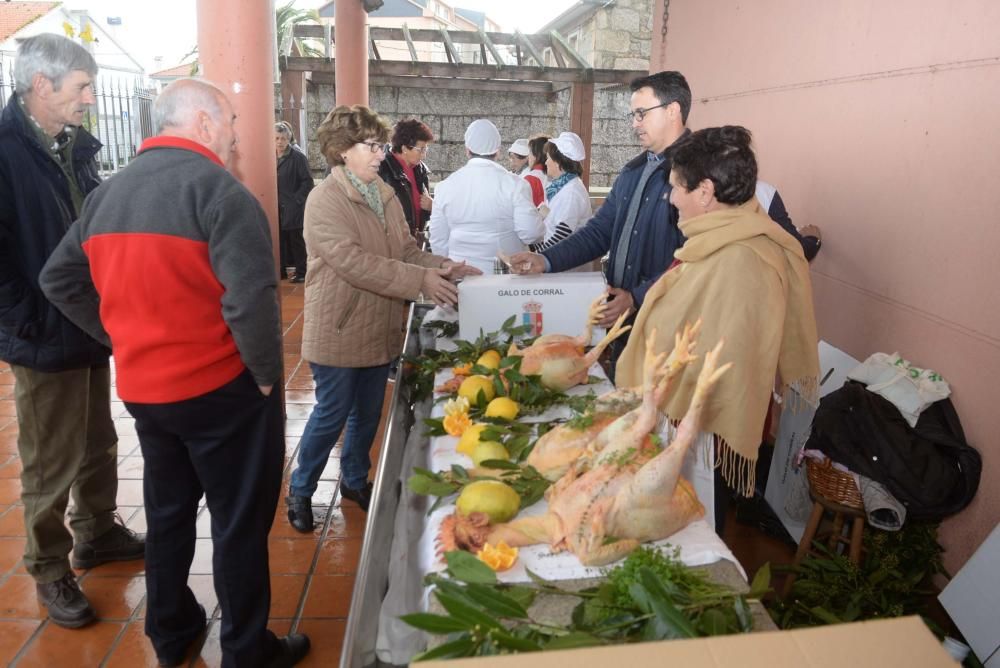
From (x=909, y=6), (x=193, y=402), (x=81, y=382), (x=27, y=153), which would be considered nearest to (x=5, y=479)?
(x=81, y=382)

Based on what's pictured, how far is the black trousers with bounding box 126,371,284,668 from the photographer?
2.12 m

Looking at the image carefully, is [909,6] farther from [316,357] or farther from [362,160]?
[316,357]

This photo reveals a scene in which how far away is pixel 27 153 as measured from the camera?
2400 mm

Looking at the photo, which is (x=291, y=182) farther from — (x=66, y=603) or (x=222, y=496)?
(x=222, y=496)

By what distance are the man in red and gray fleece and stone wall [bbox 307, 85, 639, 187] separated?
8.81 m

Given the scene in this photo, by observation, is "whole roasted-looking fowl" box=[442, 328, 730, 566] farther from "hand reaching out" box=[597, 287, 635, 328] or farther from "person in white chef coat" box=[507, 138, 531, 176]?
"person in white chef coat" box=[507, 138, 531, 176]

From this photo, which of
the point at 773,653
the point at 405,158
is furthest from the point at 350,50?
the point at 773,653

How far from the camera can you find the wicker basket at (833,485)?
2.70 m

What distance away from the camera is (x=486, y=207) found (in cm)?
443

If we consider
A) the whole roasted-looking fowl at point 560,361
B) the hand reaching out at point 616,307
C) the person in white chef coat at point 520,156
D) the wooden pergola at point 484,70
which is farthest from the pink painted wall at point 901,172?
the wooden pergola at point 484,70

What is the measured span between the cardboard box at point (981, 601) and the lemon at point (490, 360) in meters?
1.67

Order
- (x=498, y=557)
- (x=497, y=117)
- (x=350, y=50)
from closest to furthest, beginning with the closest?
(x=498, y=557) → (x=350, y=50) → (x=497, y=117)

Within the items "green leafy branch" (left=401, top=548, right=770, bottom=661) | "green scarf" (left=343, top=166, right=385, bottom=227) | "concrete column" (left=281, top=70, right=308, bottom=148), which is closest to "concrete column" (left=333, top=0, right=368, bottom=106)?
"concrete column" (left=281, top=70, right=308, bottom=148)

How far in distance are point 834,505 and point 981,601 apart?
527 mm
